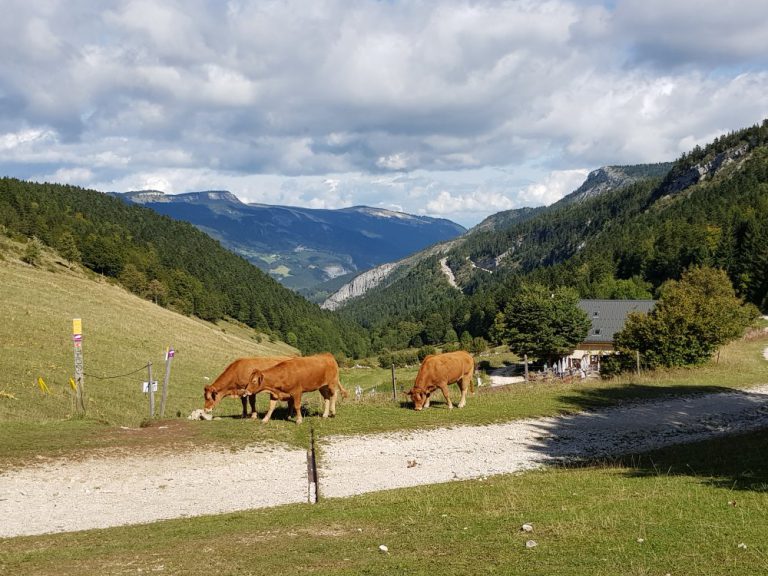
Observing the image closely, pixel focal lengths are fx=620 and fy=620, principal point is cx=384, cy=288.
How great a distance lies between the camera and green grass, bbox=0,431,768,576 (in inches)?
351

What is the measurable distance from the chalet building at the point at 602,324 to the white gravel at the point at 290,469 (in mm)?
69028

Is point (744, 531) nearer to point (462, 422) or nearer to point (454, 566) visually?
point (454, 566)

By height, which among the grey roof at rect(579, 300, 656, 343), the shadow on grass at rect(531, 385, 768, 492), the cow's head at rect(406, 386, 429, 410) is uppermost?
the grey roof at rect(579, 300, 656, 343)

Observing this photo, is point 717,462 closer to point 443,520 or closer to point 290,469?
point 443,520

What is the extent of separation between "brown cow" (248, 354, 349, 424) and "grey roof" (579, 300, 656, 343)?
77.9 m

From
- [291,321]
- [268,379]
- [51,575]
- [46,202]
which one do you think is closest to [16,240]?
[46,202]

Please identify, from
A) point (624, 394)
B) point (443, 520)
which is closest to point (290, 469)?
point (443, 520)

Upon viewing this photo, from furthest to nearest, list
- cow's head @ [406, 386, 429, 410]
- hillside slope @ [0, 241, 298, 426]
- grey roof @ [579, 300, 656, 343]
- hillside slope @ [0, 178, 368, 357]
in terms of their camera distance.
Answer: hillside slope @ [0, 178, 368, 357] → grey roof @ [579, 300, 656, 343] → hillside slope @ [0, 241, 298, 426] → cow's head @ [406, 386, 429, 410]

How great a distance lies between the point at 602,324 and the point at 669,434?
256 feet

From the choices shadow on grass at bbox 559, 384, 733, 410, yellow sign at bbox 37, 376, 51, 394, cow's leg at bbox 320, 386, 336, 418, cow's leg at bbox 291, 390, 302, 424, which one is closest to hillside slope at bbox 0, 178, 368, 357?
yellow sign at bbox 37, 376, 51, 394

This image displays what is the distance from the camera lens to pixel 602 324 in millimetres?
98062

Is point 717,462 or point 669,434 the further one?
point 669,434

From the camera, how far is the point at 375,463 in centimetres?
1866

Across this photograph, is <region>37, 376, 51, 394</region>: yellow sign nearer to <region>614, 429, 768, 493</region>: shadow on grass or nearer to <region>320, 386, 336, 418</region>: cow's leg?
<region>320, 386, 336, 418</region>: cow's leg
